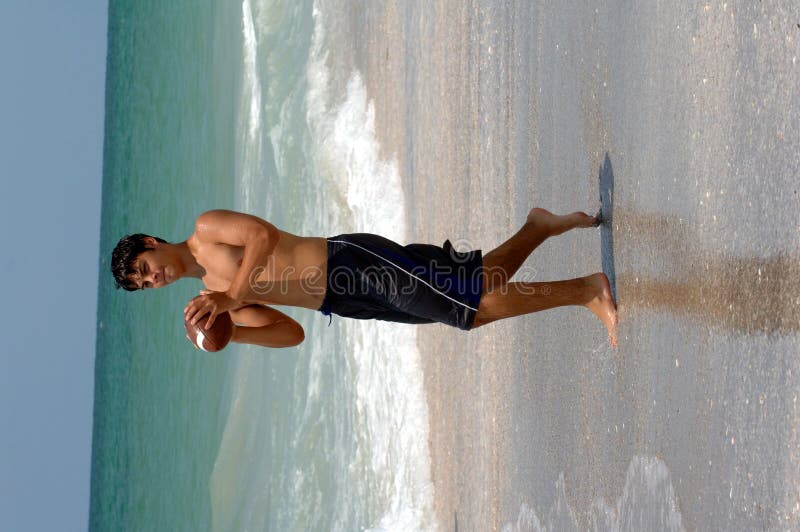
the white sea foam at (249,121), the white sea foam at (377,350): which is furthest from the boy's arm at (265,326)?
the white sea foam at (249,121)

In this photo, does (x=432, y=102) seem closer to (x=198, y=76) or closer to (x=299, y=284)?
(x=299, y=284)

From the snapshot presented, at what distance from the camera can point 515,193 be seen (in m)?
6.11

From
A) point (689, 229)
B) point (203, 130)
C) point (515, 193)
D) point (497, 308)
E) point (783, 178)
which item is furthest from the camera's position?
point (203, 130)

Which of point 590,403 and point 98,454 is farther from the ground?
point 590,403

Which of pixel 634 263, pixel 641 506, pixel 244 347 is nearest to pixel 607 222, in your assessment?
pixel 634 263

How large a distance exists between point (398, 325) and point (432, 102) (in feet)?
9.00

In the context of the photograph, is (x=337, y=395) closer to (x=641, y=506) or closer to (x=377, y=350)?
(x=377, y=350)

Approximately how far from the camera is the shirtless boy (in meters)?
4.49

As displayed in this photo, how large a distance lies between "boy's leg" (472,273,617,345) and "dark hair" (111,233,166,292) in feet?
5.98

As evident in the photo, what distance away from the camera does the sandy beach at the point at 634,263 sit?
2.93 m

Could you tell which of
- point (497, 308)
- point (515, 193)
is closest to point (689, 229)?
point (497, 308)

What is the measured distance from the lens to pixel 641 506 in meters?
3.82

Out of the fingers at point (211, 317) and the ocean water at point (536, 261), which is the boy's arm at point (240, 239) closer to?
the fingers at point (211, 317)

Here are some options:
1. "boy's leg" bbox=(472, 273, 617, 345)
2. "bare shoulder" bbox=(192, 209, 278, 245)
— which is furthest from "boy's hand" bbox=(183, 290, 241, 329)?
"boy's leg" bbox=(472, 273, 617, 345)
